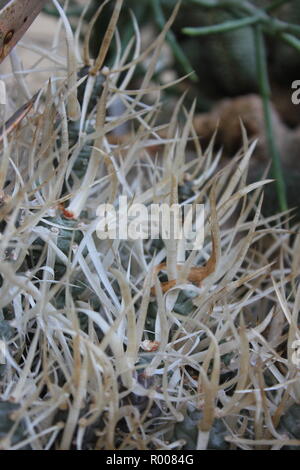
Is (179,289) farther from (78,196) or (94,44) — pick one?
(94,44)

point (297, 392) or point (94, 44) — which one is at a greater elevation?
point (94, 44)

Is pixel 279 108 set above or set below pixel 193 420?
above

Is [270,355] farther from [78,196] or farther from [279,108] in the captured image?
[279,108]

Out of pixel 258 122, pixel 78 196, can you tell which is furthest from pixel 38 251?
pixel 258 122

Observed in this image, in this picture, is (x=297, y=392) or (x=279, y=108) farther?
(x=279, y=108)
